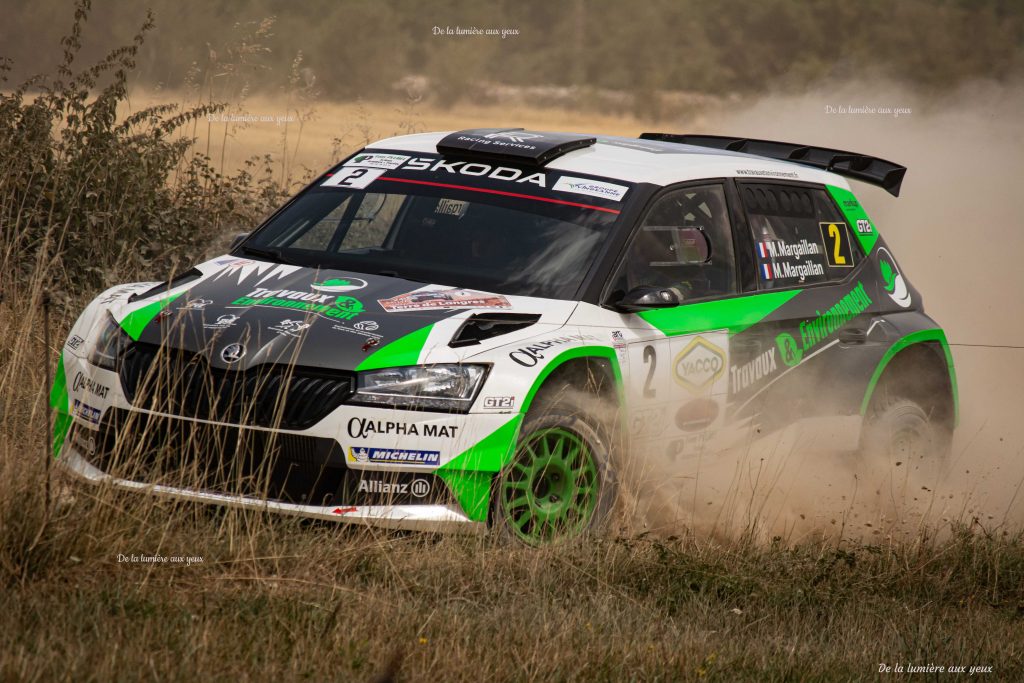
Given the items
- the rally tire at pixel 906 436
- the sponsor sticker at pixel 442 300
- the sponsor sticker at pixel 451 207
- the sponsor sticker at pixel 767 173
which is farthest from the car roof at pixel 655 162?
the rally tire at pixel 906 436

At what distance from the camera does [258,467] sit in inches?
202

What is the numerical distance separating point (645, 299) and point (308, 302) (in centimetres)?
154

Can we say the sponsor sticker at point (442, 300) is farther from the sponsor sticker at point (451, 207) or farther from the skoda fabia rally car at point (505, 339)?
the sponsor sticker at point (451, 207)

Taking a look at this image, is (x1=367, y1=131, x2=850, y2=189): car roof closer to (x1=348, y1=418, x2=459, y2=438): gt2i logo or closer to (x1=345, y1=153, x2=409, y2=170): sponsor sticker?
(x1=345, y1=153, x2=409, y2=170): sponsor sticker

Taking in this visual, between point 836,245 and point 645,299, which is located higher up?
point 836,245

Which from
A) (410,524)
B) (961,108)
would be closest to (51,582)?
(410,524)

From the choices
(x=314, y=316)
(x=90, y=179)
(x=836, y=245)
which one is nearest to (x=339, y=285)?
(x=314, y=316)

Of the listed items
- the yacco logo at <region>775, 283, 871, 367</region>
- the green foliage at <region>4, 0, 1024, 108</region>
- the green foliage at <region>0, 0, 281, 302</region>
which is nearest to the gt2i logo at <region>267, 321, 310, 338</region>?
the yacco logo at <region>775, 283, 871, 367</region>

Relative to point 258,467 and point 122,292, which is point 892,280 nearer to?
point 258,467

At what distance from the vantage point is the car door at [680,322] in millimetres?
6125

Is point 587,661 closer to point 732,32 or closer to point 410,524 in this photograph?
point 410,524

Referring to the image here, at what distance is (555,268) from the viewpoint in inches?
244

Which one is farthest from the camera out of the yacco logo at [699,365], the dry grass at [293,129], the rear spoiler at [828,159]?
the dry grass at [293,129]

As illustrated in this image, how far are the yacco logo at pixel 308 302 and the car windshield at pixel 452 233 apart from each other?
527 mm
